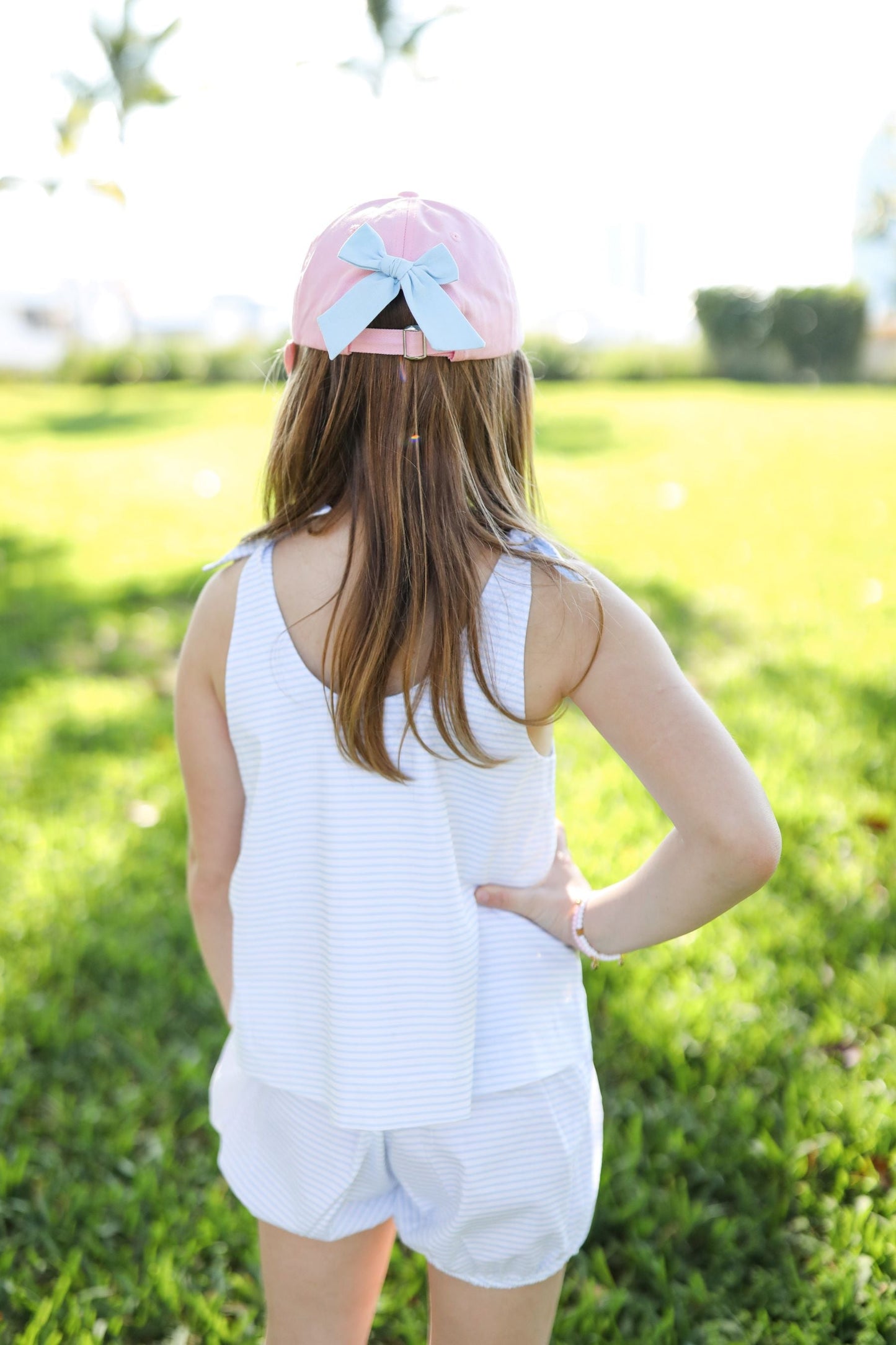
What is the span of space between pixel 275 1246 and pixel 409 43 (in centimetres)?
2701

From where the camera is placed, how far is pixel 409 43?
954 inches

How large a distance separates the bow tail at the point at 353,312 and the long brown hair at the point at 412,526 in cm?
4

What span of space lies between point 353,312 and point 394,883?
60 centimetres

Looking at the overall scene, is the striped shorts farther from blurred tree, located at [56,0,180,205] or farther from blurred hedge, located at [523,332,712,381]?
blurred tree, located at [56,0,180,205]

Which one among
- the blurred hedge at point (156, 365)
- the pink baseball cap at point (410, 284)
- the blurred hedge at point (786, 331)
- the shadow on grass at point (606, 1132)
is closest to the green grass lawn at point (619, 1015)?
the shadow on grass at point (606, 1132)

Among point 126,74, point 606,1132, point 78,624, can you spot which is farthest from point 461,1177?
point 126,74

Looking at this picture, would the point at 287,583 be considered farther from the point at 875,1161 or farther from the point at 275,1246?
the point at 875,1161

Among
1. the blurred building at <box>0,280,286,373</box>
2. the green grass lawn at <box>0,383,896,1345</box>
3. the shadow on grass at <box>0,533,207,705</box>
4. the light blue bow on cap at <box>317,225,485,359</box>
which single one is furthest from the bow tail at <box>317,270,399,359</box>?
the blurred building at <box>0,280,286,373</box>

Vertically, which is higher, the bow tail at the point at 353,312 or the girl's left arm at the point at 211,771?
the bow tail at the point at 353,312

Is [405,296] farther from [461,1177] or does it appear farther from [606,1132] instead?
[606,1132]

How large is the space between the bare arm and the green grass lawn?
632 millimetres

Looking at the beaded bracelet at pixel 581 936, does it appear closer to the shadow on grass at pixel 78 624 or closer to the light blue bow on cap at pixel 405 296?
the light blue bow on cap at pixel 405 296

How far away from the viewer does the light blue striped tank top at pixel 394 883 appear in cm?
122

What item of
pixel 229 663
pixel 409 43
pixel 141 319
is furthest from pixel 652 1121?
pixel 141 319
